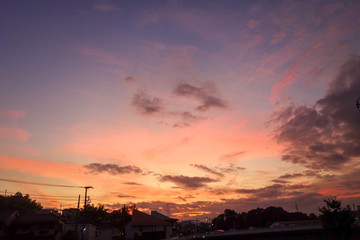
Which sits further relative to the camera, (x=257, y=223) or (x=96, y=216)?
(x=257, y=223)

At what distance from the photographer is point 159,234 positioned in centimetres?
7681

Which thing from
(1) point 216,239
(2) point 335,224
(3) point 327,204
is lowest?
(1) point 216,239

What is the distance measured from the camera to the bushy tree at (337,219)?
3700 centimetres

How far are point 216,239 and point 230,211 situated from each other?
12047 cm

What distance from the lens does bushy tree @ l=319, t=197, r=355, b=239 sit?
37.0 metres

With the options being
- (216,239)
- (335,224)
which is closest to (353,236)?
(335,224)

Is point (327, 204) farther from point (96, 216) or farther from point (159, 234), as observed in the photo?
point (96, 216)

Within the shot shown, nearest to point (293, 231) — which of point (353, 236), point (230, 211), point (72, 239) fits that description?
point (353, 236)

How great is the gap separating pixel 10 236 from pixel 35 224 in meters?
5.32

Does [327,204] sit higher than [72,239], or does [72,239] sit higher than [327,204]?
[327,204]

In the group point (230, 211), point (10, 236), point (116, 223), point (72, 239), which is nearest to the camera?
point (10, 236)

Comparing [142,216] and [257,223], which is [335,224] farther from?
[257,223]

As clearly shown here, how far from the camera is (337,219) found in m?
37.6

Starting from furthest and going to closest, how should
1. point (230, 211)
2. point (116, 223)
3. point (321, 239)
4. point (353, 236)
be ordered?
point (230, 211) → point (116, 223) → point (321, 239) → point (353, 236)
